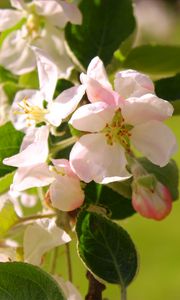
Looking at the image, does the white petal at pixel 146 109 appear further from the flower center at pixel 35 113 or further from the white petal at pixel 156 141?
the flower center at pixel 35 113

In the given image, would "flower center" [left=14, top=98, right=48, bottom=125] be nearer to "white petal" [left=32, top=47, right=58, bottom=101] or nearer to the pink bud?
"white petal" [left=32, top=47, right=58, bottom=101]

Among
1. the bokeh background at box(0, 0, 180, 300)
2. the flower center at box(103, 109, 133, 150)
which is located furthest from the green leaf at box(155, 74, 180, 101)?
the bokeh background at box(0, 0, 180, 300)

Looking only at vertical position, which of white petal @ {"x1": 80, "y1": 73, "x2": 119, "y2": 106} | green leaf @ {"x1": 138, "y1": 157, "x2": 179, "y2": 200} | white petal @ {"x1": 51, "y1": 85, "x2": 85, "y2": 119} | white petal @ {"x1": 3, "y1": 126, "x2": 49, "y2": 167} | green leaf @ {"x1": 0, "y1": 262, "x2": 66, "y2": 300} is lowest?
green leaf @ {"x1": 138, "y1": 157, "x2": 179, "y2": 200}

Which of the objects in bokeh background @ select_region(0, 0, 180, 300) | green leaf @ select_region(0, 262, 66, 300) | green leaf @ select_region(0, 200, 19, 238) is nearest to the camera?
green leaf @ select_region(0, 262, 66, 300)

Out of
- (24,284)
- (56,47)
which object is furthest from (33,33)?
(24,284)

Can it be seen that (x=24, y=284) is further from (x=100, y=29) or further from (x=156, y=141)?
(x=100, y=29)

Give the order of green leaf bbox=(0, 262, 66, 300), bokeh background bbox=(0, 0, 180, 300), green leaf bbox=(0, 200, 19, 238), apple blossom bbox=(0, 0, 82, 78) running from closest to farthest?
green leaf bbox=(0, 262, 66, 300), green leaf bbox=(0, 200, 19, 238), apple blossom bbox=(0, 0, 82, 78), bokeh background bbox=(0, 0, 180, 300)

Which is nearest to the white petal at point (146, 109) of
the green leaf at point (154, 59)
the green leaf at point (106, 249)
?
the green leaf at point (106, 249)
